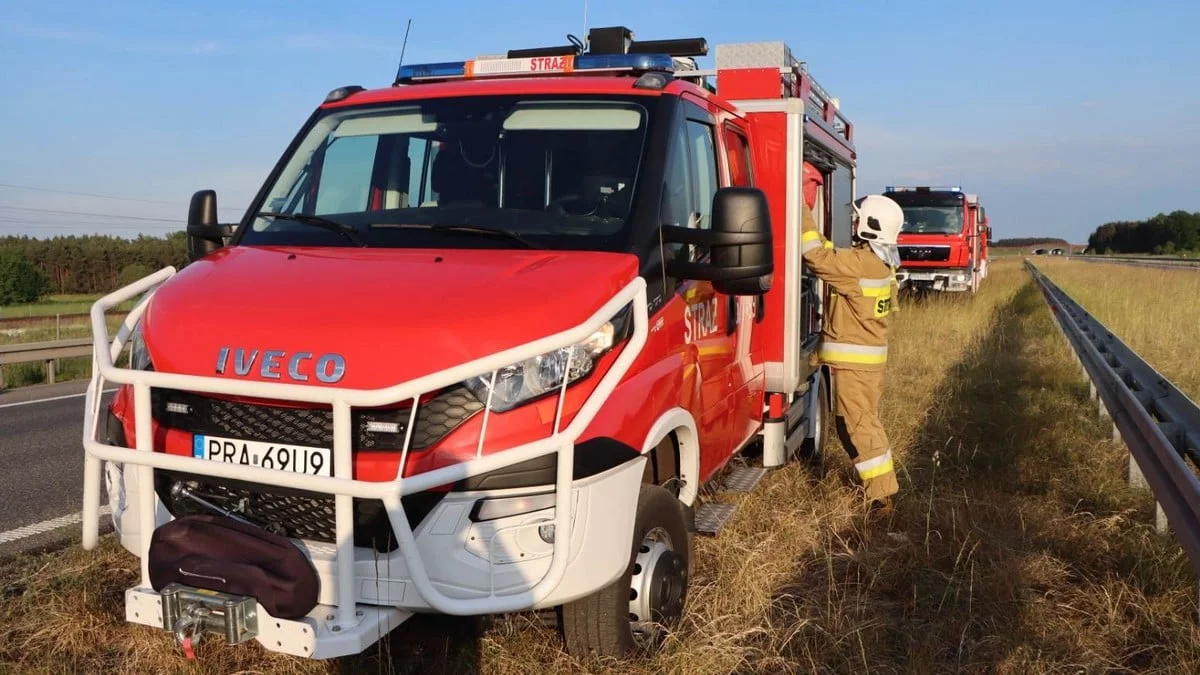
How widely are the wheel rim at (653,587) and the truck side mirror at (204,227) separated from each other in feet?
7.57

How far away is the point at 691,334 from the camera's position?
4066 millimetres

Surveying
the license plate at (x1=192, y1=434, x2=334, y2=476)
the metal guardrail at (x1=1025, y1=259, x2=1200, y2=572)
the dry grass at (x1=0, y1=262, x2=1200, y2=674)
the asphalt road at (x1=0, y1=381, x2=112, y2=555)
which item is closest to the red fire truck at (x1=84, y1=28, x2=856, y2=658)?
the license plate at (x1=192, y1=434, x2=334, y2=476)

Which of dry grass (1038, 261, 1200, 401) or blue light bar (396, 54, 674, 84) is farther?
dry grass (1038, 261, 1200, 401)

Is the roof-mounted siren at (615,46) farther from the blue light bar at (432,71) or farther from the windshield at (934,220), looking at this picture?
the windshield at (934,220)

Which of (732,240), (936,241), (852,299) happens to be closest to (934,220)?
(936,241)

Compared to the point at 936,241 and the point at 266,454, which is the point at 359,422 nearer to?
the point at 266,454

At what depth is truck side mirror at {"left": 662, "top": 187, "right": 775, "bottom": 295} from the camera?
369 cm

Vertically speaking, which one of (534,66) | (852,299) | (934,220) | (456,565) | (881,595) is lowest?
(881,595)

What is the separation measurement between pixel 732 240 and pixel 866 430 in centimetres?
278

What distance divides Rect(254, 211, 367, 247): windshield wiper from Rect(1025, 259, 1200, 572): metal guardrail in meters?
3.31

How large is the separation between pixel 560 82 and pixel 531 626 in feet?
7.61

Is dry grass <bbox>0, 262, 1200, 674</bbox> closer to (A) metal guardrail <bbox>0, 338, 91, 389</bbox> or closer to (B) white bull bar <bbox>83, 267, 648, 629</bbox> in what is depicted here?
(B) white bull bar <bbox>83, 267, 648, 629</bbox>

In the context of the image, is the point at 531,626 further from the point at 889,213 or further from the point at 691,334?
the point at 889,213

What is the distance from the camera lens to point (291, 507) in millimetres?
3092
